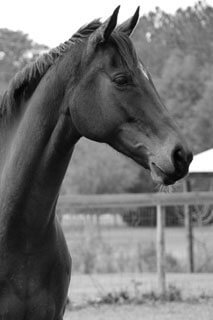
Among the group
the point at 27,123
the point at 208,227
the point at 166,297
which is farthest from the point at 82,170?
the point at 27,123

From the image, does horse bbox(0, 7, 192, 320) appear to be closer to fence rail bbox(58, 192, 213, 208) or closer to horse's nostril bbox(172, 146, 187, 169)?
horse's nostril bbox(172, 146, 187, 169)

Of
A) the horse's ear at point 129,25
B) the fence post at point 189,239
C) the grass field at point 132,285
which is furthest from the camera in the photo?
the fence post at point 189,239

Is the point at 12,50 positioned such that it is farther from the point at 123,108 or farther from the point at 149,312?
the point at 123,108

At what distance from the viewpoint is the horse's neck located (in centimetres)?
304

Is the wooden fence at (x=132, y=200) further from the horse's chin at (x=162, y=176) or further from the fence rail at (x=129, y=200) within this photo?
the horse's chin at (x=162, y=176)

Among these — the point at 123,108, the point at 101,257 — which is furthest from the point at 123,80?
the point at 101,257

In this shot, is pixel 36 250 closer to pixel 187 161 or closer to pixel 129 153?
pixel 129 153

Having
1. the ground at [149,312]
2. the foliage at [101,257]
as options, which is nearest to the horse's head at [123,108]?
the ground at [149,312]

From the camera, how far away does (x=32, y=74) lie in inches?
124

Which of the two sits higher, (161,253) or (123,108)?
(123,108)

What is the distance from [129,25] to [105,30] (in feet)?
0.82

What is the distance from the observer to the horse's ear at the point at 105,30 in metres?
2.78

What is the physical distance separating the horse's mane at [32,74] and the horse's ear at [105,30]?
14 cm

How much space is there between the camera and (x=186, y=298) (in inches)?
351
